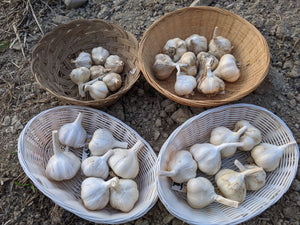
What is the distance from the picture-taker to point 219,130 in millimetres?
1525

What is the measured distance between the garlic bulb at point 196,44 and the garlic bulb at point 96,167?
0.98 meters

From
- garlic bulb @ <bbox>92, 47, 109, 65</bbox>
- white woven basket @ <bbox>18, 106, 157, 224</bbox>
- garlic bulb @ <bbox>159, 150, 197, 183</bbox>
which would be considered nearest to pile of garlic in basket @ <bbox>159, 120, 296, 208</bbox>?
garlic bulb @ <bbox>159, 150, 197, 183</bbox>

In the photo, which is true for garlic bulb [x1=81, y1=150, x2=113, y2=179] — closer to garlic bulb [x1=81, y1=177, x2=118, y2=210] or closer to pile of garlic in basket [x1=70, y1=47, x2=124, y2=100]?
garlic bulb [x1=81, y1=177, x2=118, y2=210]

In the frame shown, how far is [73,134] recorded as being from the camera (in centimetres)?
153

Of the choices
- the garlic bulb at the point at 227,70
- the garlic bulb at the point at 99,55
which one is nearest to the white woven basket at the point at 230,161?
the garlic bulb at the point at 227,70

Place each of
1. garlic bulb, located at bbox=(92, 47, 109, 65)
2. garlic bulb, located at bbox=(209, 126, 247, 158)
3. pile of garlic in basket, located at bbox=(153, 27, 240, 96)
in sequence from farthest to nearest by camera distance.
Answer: garlic bulb, located at bbox=(92, 47, 109, 65) < pile of garlic in basket, located at bbox=(153, 27, 240, 96) < garlic bulb, located at bbox=(209, 126, 247, 158)

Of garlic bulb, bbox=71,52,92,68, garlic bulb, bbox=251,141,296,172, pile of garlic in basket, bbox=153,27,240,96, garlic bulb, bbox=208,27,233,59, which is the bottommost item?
garlic bulb, bbox=251,141,296,172

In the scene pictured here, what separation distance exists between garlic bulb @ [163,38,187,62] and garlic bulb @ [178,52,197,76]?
0.22ft

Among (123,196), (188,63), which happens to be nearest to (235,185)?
(123,196)

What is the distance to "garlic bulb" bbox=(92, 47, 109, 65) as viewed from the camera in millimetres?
1865

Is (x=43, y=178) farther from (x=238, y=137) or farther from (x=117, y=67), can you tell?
(x=238, y=137)

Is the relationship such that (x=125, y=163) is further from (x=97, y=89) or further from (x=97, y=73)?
(x=97, y=73)

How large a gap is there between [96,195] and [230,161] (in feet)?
2.76

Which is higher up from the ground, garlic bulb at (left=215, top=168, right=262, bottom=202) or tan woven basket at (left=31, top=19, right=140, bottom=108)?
tan woven basket at (left=31, top=19, right=140, bottom=108)
